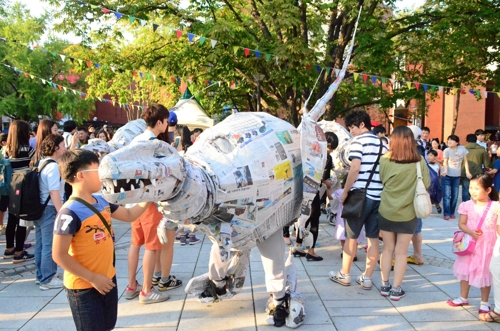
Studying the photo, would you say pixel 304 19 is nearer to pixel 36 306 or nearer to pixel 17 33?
pixel 36 306

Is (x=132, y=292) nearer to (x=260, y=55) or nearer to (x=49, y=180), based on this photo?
(x=49, y=180)

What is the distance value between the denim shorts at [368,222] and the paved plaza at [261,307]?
63cm

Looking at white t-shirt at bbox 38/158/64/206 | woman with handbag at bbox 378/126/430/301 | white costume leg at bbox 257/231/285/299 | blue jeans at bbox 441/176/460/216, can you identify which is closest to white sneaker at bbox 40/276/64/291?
white t-shirt at bbox 38/158/64/206

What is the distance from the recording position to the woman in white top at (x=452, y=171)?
30.4 ft

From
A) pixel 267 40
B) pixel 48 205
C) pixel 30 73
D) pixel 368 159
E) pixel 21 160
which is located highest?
pixel 30 73

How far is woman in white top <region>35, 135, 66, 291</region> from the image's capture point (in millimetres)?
4730

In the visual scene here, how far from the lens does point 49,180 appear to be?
4.71 meters

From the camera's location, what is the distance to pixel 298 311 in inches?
152

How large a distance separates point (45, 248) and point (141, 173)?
11.1ft

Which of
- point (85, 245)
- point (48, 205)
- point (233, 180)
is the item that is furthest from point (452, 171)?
point (85, 245)

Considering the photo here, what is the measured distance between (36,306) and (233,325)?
6.67 feet

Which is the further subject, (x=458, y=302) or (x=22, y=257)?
(x=22, y=257)

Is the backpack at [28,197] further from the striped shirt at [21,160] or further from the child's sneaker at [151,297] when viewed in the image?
the child's sneaker at [151,297]

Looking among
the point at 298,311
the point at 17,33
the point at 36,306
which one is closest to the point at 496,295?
the point at 298,311
